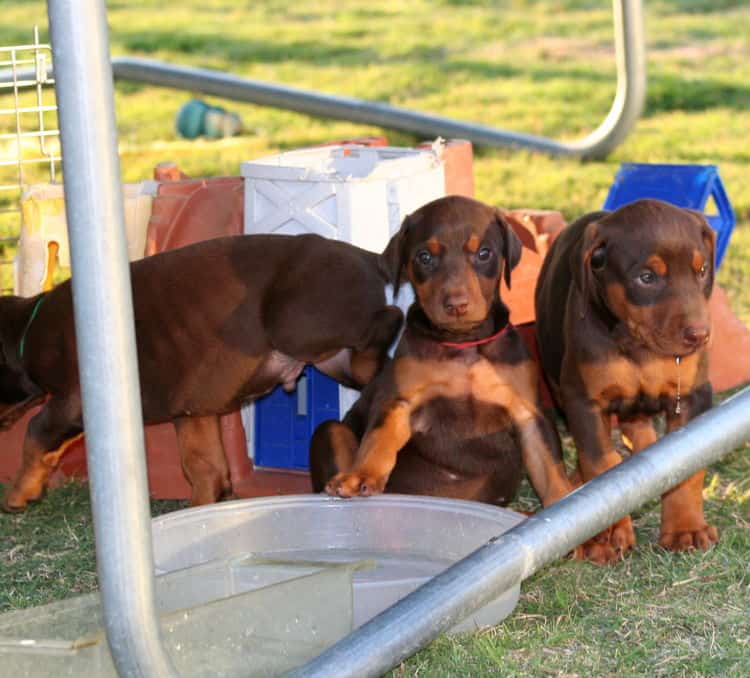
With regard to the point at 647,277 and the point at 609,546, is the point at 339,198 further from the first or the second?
the point at 609,546

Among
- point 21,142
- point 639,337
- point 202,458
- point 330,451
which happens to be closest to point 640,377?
point 639,337

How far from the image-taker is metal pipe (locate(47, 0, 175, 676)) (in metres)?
2.02

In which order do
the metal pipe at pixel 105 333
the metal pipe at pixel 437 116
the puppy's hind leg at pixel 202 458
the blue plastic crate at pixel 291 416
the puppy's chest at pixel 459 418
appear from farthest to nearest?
the metal pipe at pixel 437 116, the blue plastic crate at pixel 291 416, the puppy's hind leg at pixel 202 458, the puppy's chest at pixel 459 418, the metal pipe at pixel 105 333

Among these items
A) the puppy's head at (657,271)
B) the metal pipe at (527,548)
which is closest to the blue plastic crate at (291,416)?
the puppy's head at (657,271)

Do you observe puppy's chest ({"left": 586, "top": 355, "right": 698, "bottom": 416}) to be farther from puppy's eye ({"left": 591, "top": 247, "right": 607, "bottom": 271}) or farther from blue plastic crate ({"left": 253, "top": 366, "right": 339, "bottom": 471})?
blue plastic crate ({"left": 253, "top": 366, "right": 339, "bottom": 471})

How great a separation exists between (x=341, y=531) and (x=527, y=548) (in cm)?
115

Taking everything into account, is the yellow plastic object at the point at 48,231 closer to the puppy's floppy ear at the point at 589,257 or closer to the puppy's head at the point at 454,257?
the puppy's head at the point at 454,257

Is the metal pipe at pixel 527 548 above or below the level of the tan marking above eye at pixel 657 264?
below

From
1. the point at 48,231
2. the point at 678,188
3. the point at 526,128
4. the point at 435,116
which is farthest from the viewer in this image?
the point at 526,128

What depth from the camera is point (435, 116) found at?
8.14m

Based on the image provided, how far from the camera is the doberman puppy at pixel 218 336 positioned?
155 inches

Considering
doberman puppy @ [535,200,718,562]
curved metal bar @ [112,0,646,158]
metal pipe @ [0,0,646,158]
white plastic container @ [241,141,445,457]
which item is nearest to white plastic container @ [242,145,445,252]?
white plastic container @ [241,141,445,457]

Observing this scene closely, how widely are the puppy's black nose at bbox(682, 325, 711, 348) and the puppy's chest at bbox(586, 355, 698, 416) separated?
216 mm

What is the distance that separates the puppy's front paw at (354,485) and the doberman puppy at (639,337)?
1.72ft
